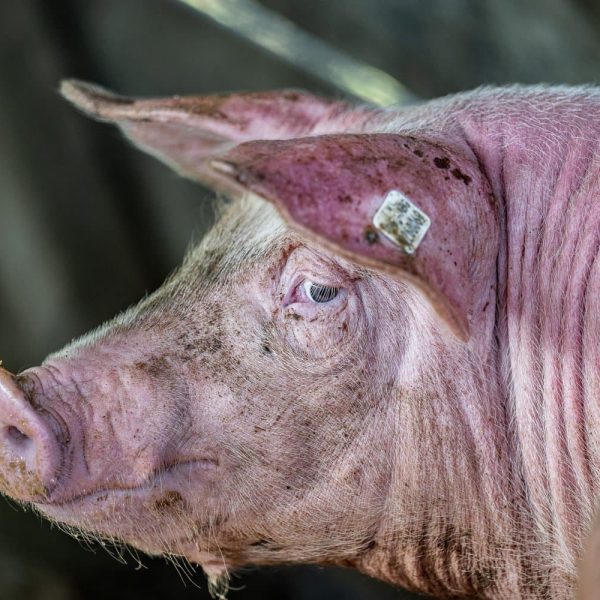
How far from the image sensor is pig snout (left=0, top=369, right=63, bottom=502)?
2146 millimetres

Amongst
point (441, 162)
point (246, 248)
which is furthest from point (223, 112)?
point (441, 162)

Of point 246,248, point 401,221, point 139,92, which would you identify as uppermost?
point 139,92

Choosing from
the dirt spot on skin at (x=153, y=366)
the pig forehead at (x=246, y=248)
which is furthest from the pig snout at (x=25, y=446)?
the pig forehead at (x=246, y=248)

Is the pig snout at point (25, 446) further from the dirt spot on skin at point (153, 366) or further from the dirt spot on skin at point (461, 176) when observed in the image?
the dirt spot on skin at point (461, 176)

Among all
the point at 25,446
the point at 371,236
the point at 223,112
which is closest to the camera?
the point at 371,236

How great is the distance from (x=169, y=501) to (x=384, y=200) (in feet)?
3.16

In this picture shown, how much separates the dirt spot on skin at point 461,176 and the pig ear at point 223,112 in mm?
877

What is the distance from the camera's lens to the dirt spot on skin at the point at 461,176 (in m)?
2.07

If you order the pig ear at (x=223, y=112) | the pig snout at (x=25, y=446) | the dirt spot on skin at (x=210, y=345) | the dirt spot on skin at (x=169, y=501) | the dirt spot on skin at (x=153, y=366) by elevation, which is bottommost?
the dirt spot on skin at (x=169, y=501)

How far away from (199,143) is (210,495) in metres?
1.37

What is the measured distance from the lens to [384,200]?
1.87 meters

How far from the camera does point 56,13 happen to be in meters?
5.29

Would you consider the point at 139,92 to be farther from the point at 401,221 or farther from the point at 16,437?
the point at 401,221

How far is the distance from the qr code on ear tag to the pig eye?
0.45 meters
